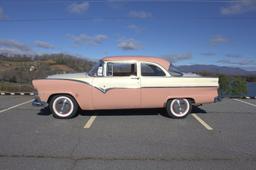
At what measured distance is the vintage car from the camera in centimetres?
837

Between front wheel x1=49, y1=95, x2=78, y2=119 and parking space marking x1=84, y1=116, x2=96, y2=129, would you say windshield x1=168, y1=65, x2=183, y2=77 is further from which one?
front wheel x1=49, y1=95, x2=78, y2=119

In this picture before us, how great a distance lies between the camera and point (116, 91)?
838cm

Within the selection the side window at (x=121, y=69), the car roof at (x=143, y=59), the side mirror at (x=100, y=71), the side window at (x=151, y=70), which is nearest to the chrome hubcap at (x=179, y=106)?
the side window at (x=151, y=70)

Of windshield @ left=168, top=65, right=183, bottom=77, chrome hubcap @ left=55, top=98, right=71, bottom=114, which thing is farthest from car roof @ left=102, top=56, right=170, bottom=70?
chrome hubcap @ left=55, top=98, right=71, bottom=114

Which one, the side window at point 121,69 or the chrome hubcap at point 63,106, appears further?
the side window at point 121,69

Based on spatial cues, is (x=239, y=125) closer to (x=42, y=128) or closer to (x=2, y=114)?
(x=42, y=128)

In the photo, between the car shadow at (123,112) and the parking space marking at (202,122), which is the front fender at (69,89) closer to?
the car shadow at (123,112)

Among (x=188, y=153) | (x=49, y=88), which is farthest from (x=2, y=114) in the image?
(x=188, y=153)

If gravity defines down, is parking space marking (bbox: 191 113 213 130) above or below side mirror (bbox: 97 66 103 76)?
below

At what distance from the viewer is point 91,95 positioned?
8.37 metres

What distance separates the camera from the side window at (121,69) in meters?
8.56

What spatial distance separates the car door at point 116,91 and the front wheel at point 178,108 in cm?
87

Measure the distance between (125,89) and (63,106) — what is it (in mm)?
1713

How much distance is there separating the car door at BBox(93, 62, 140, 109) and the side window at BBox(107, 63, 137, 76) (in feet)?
0.30
